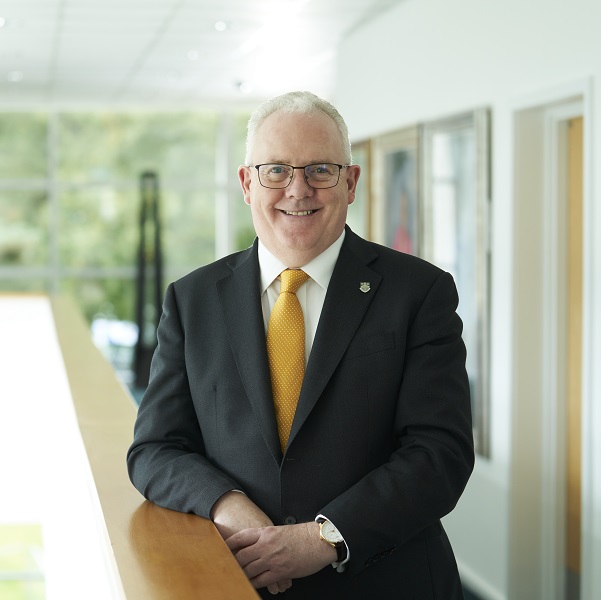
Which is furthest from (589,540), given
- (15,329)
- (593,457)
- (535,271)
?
(15,329)

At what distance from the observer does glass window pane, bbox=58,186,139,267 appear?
538 inches

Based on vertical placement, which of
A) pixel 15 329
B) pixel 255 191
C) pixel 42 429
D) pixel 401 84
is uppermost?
pixel 401 84

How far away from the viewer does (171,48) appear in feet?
28.3

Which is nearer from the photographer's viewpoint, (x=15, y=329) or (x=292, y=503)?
(x=292, y=503)

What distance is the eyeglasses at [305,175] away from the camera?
1.97 metres

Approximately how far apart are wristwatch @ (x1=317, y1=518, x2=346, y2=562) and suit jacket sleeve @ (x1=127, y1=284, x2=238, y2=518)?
0.70 feet

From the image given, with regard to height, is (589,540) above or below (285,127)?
below

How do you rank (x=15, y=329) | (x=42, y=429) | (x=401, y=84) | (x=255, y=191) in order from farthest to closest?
(x=15, y=329)
(x=42, y=429)
(x=401, y=84)
(x=255, y=191)

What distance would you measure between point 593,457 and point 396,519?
8.83ft

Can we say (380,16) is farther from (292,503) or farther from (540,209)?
(292,503)

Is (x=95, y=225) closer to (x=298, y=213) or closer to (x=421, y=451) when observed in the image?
(x=298, y=213)

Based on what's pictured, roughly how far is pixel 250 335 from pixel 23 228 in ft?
39.7

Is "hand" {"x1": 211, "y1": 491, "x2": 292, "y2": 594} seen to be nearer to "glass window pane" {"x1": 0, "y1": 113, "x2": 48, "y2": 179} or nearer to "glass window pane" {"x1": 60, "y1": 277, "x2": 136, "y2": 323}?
"glass window pane" {"x1": 60, "y1": 277, "x2": 136, "y2": 323}

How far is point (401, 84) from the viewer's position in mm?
6742
